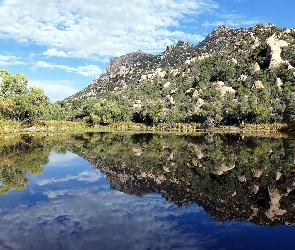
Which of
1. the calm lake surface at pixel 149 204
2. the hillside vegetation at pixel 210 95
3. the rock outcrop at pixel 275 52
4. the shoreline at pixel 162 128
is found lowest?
the calm lake surface at pixel 149 204

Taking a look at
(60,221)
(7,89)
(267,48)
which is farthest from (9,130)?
(267,48)

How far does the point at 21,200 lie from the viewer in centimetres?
1633

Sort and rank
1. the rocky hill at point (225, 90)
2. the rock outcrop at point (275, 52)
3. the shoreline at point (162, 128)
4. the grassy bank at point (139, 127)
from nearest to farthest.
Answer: the shoreline at point (162, 128) < the grassy bank at point (139, 127) < the rocky hill at point (225, 90) < the rock outcrop at point (275, 52)

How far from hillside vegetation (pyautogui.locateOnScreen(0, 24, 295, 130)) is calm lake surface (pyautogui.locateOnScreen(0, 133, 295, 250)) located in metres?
49.8

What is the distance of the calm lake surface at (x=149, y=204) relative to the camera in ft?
36.6

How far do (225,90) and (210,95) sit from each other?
7.64 metres

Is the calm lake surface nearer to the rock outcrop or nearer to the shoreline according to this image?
the shoreline

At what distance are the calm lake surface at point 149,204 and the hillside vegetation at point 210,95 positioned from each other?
49770mm

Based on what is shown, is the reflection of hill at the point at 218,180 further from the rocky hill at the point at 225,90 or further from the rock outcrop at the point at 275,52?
the rock outcrop at the point at 275,52

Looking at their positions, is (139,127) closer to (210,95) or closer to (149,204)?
(210,95)

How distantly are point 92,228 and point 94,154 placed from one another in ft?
69.3

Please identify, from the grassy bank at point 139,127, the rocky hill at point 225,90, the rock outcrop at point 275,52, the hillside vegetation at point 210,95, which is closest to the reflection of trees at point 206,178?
the grassy bank at point 139,127

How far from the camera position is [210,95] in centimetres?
11806

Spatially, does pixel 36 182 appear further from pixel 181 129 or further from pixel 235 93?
pixel 235 93
